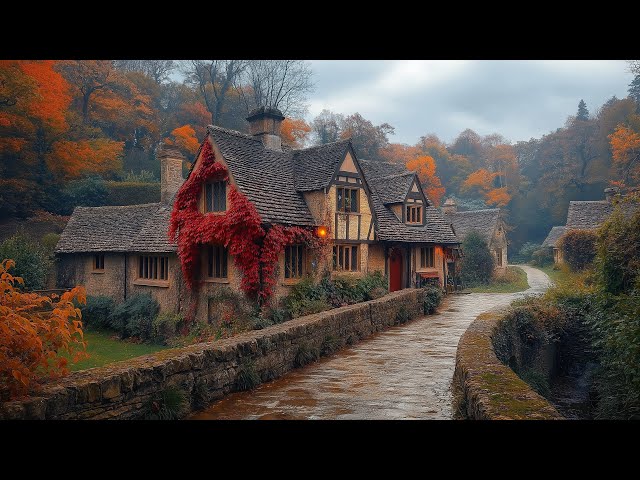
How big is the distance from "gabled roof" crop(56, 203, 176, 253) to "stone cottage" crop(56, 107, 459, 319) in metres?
0.08

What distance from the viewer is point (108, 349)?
1922cm

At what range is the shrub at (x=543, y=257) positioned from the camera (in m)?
52.6

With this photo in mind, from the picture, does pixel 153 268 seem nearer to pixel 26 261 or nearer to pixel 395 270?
pixel 26 261

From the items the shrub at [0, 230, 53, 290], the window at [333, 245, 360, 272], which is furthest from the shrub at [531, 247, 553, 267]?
the shrub at [0, 230, 53, 290]

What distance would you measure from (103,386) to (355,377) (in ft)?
15.9

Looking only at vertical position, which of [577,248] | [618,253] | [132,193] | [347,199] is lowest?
[618,253]

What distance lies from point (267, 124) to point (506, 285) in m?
21.4

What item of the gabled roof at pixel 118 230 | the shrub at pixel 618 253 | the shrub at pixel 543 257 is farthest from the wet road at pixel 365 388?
the shrub at pixel 543 257

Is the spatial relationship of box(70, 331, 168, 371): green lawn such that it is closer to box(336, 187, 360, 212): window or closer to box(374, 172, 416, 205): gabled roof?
box(336, 187, 360, 212): window

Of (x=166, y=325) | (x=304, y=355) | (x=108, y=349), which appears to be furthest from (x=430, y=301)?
(x=108, y=349)

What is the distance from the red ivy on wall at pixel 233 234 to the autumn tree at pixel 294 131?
25.0 meters
